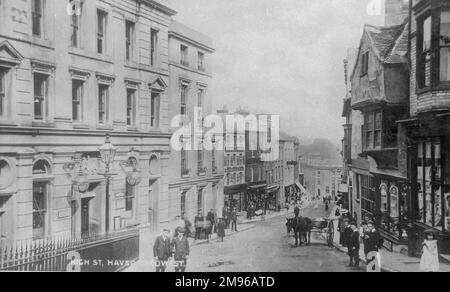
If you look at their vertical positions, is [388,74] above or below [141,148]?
Result: above

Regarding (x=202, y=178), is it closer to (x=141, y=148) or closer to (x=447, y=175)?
(x=141, y=148)

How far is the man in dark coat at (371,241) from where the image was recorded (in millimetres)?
8266

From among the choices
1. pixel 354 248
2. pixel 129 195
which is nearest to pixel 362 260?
pixel 354 248

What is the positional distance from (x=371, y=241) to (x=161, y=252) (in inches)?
170

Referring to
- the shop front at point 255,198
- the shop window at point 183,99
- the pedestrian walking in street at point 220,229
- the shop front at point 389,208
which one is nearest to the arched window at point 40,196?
the shop window at point 183,99

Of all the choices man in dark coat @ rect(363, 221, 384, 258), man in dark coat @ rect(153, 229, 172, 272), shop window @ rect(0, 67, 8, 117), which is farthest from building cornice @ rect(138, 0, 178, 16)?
man in dark coat @ rect(363, 221, 384, 258)

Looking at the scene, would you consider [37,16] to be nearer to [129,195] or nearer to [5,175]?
[5,175]

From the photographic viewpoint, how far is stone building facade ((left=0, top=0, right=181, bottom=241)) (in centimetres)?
768

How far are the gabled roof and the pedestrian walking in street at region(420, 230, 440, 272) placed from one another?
3.77 metres

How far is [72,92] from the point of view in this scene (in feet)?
27.5

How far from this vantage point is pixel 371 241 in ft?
27.2

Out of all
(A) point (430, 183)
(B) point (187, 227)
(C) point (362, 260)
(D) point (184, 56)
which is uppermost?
(D) point (184, 56)
